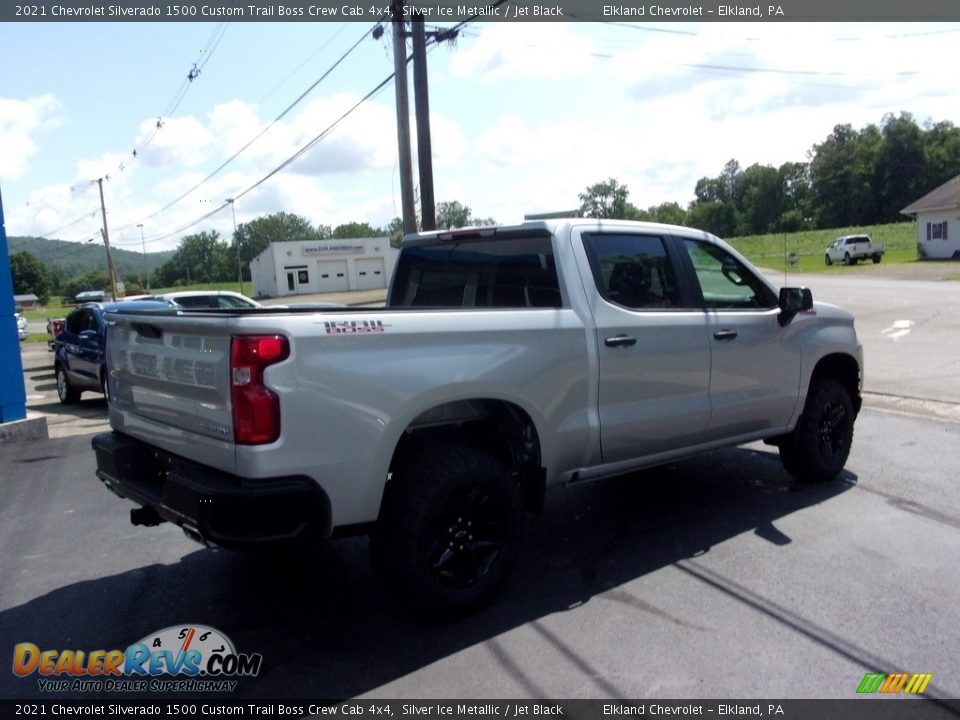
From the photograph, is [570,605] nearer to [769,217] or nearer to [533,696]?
[533,696]

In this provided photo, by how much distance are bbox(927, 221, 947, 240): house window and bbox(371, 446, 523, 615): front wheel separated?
166 feet

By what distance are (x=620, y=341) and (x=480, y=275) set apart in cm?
108

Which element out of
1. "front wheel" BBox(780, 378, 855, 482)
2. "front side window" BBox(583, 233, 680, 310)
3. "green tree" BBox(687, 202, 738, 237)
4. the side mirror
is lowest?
"front wheel" BBox(780, 378, 855, 482)

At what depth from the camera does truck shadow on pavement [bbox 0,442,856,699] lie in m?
3.96

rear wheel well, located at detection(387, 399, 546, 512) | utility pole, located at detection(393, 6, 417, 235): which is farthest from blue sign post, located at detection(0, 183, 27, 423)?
rear wheel well, located at detection(387, 399, 546, 512)

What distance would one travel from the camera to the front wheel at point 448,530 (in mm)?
4070

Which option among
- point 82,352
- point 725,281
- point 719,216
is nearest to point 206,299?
point 82,352

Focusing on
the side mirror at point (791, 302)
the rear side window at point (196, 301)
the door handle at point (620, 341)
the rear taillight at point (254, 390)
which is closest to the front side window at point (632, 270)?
the door handle at point (620, 341)

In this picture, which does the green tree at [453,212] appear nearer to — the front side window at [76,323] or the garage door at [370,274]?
the garage door at [370,274]

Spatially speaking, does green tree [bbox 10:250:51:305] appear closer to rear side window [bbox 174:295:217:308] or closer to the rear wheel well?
rear side window [bbox 174:295:217:308]

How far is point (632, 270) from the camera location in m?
5.41

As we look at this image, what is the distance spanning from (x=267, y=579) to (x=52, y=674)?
1353 millimetres

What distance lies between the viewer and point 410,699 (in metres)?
3.59

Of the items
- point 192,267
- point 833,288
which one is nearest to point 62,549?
point 833,288
